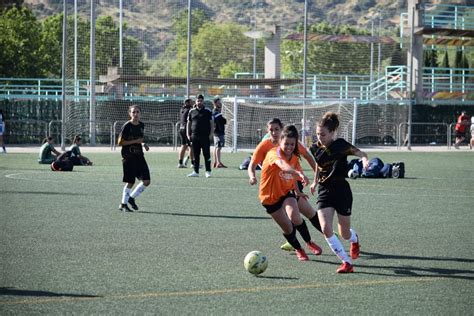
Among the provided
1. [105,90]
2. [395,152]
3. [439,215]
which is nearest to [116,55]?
[105,90]

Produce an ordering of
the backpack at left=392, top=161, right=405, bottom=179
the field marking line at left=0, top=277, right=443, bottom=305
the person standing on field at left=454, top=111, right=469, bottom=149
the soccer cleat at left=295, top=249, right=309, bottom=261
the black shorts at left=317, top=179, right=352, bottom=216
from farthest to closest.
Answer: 1. the person standing on field at left=454, top=111, right=469, bottom=149
2. the backpack at left=392, top=161, right=405, bottom=179
3. the soccer cleat at left=295, top=249, right=309, bottom=261
4. the black shorts at left=317, top=179, right=352, bottom=216
5. the field marking line at left=0, top=277, right=443, bottom=305

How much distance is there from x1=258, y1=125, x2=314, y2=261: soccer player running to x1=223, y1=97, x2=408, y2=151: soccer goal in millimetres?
26764

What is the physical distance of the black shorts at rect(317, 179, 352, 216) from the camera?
970 cm

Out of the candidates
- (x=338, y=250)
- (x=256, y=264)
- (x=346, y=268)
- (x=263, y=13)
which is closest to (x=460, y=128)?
(x=338, y=250)

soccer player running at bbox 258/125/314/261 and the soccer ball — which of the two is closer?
the soccer ball

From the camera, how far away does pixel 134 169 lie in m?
15.0

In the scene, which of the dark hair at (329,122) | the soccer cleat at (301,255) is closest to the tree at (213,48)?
the soccer cleat at (301,255)

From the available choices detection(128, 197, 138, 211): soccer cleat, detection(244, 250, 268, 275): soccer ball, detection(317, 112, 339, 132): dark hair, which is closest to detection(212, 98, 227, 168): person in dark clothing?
detection(128, 197, 138, 211): soccer cleat

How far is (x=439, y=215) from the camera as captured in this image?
14453mm

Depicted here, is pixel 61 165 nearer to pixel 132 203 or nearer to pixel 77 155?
pixel 77 155

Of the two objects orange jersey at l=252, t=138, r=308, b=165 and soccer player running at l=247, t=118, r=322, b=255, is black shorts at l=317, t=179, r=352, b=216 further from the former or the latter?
orange jersey at l=252, t=138, r=308, b=165

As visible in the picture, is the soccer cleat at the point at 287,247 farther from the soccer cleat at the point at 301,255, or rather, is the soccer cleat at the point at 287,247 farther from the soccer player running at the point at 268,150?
the soccer cleat at the point at 301,255

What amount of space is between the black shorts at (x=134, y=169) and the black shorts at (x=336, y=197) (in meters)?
5.70

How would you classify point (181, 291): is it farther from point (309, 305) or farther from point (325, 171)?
point (325, 171)
